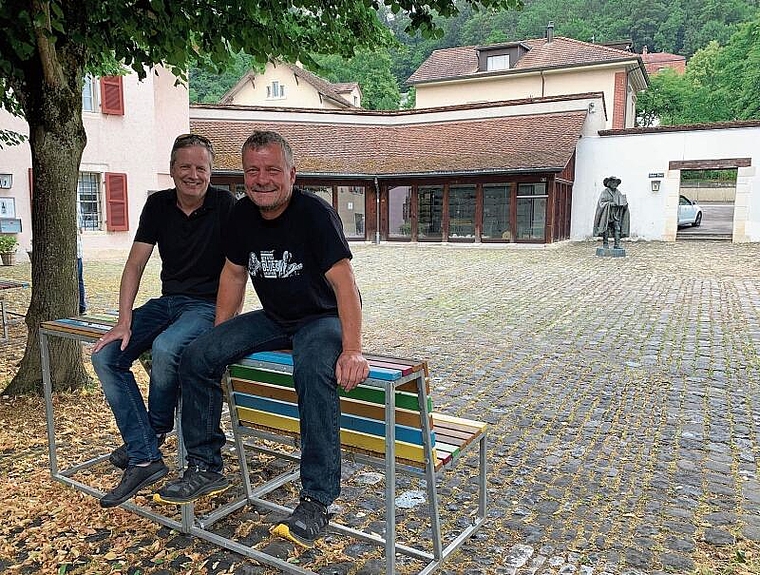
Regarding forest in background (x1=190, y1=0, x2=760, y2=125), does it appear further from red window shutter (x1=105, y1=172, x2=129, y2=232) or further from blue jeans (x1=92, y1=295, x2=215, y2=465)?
blue jeans (x1=92, y1=295, x2=215, y2=465)

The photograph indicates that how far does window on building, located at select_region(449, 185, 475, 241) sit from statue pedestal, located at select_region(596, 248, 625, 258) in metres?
6.42

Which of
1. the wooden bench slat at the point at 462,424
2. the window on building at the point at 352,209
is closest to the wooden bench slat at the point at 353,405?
the wooden bench slat at the point at 462,424

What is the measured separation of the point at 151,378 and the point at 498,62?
39.5 metres

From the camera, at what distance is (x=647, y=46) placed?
78.8 meters

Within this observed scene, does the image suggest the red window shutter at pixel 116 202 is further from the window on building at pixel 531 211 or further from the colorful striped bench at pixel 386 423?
the colorful striped bench at pixel 386 423

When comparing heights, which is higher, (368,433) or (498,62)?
(498,62)

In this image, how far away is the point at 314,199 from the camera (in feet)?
9.96

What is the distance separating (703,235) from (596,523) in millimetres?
26776

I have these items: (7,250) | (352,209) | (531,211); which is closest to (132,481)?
(7,250)

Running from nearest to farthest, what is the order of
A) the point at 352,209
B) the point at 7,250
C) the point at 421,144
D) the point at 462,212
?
the point at 7,250 < the point at 462,212 < the point at 352,209 < the point at 421,144

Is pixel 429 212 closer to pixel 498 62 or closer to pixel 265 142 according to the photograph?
pixel 498 62

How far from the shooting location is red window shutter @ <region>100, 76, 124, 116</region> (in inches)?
776

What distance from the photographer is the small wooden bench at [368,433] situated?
265cm

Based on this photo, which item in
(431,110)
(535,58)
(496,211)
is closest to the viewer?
(496,211)
